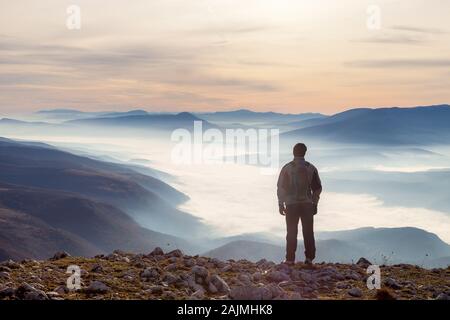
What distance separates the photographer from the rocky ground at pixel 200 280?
11.6 meters

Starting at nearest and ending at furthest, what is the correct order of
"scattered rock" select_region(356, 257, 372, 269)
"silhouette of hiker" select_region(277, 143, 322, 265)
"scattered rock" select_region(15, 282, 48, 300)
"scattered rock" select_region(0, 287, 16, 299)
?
1. "scattered rock" select_region(15, 282, 48, 300)
2. "scattered rock" select_region(0, 287, 16, 299)
3. "silhouette of hiker" select_region(277, 143, 322, 265)
4. "scattered rock" select_region(356, 257, 372, 269)

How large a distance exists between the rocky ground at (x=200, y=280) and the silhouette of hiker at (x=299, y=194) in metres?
0.94

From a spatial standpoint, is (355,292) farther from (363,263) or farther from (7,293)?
(7,293)

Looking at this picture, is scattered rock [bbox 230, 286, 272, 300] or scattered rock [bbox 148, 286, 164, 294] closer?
scattered rock [bbox 230, 286, 272, 300]

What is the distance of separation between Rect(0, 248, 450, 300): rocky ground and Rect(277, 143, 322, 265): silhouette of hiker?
0.94 m

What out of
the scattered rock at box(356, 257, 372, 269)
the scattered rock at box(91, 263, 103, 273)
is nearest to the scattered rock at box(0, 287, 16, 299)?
the scattered rock at box(91, 263, 103, 273)

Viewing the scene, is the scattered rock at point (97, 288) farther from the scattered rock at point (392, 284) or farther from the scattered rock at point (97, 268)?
the scattered rock at point (392, 284)

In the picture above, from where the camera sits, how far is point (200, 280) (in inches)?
516

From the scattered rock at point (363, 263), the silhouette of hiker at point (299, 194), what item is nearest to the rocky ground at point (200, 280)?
the scattered rock at point (363, 263)

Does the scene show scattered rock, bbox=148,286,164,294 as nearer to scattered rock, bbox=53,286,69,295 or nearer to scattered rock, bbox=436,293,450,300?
scattered rock, bbox=53,286,69,295

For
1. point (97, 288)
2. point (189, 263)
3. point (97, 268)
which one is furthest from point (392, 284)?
point (97, 268)

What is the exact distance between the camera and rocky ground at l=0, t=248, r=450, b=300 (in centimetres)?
1159

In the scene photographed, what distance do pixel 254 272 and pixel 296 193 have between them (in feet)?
8.13

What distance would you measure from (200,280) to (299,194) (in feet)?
14.2
